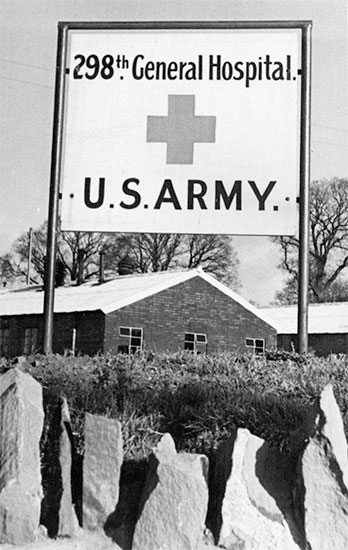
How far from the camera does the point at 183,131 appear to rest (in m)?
8.62

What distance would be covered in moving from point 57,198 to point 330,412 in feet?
14.1

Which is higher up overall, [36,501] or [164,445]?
[164,445]

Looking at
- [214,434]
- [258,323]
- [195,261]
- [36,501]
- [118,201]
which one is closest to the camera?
[36,501]

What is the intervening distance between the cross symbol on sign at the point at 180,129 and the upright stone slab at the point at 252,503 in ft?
13.2

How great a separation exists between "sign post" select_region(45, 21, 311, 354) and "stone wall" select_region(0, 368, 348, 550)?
3.45 metres

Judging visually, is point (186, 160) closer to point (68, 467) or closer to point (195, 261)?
point (68, 467)

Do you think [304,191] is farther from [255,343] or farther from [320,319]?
[320,319]

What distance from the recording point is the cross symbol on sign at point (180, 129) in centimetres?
863

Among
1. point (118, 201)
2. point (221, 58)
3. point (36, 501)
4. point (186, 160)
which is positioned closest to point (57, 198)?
point (118, 201)

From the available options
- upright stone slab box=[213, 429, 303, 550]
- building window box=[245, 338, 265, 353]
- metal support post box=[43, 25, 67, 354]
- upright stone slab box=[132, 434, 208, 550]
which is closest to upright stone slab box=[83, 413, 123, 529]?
upright stone slab box=[132, 434, 208, 550]

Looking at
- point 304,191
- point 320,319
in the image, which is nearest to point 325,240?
point 320,319

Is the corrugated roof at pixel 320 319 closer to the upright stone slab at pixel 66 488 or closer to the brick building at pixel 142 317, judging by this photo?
the brick building at pixel 142 317

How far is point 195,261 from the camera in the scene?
2132 inches

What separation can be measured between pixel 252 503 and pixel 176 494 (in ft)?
1.53
